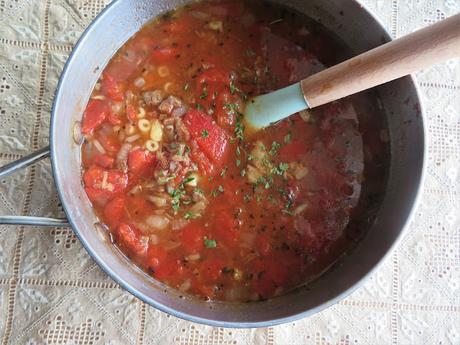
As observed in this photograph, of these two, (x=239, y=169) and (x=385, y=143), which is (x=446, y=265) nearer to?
(x=385, y=143)

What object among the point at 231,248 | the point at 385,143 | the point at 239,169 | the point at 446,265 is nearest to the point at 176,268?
the point at 231,248

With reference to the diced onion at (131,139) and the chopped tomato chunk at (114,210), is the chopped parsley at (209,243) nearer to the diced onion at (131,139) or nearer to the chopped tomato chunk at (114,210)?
the chopped tomato chunk at (114,210)

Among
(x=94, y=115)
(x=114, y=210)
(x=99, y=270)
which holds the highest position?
(x=94, y=115)

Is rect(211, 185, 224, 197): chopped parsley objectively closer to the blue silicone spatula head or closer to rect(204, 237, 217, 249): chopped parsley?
rect(204, 237, 217, 249): chopped parsley

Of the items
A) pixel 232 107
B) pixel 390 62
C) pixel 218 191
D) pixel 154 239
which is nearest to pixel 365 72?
pixel 390 62

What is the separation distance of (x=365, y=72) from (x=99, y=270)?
5.47 feet

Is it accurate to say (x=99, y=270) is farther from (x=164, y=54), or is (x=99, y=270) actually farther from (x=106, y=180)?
(x=164, y=54)

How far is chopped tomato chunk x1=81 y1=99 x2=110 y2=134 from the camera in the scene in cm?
258

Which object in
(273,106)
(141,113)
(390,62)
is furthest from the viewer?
(141,113)

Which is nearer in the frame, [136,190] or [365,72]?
[365,72]

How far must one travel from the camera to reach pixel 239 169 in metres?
2.55

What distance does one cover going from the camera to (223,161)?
2557 mm

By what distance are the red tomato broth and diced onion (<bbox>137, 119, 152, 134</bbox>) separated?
0.02 m

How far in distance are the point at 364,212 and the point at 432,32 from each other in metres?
1.11
